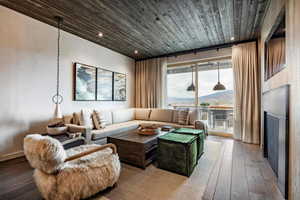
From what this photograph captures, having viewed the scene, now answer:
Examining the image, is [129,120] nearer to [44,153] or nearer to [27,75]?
[27,75]

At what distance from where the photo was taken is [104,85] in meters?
4.59

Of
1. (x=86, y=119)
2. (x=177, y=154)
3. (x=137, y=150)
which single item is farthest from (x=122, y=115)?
(x=177, y=154)

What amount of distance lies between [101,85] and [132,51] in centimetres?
167

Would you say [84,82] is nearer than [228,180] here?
No

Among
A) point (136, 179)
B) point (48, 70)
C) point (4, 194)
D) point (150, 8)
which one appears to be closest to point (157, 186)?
point (136, 179)

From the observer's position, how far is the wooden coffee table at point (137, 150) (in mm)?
2410

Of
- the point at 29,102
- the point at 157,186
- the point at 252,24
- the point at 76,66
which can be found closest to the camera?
the point at 157,186

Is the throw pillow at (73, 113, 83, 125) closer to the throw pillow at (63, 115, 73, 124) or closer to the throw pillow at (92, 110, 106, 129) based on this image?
the throw pillow at (63, 115, 73, 124)

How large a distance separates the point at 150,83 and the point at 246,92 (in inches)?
126

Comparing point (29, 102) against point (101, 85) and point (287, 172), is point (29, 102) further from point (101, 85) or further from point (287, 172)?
point (287, 172)

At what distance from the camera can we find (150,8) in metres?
2.62

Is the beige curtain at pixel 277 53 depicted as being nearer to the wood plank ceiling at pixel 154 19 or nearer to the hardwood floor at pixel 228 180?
the wood plank ceiling at pixel 154 19

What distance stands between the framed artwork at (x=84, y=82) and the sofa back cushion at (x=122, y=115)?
2.61ft

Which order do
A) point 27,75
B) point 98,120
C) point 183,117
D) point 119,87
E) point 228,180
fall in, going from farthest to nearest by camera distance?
point 119,87 → point 183,117 → point 98,120 → point 27,75 → point 228,180
